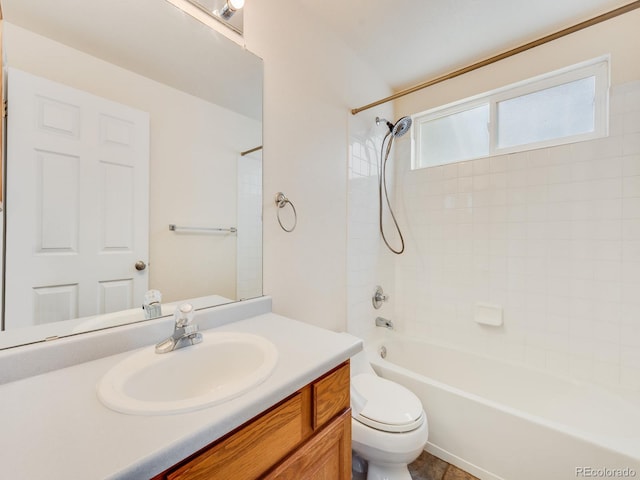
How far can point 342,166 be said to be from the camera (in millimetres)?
1753

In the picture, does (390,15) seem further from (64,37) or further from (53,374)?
(53,374)

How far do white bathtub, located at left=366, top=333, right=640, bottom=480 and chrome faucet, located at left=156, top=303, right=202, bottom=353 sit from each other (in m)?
1.22

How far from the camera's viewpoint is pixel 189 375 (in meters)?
0.82

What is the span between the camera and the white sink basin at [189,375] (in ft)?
1.83

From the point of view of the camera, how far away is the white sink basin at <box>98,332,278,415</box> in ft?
1.83

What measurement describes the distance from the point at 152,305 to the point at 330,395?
0.67 metres

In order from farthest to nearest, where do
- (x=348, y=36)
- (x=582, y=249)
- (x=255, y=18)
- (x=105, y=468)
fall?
(x=348, y=36) < (x=582, y=249) < (x=255, y=18) < (x=105, y=468)

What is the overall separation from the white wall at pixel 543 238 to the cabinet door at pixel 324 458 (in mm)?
1486

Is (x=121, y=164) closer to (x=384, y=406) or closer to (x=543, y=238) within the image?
(x=384, y=406)

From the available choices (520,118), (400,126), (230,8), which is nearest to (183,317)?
(230,8)

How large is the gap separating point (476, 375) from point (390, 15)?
234 centimetres

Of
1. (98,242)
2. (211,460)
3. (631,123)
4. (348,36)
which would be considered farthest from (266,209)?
(631,123)

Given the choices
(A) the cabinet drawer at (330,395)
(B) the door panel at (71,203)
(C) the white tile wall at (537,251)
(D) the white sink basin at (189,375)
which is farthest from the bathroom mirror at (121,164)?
(C) the white tile wall at (537,251)

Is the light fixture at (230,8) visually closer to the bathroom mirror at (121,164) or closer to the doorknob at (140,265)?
the bathroom mirror at (121,164)
